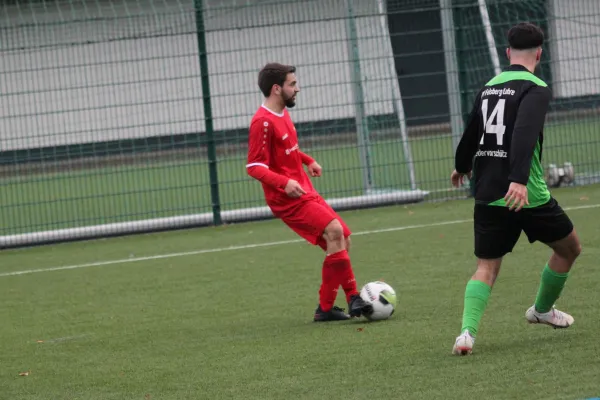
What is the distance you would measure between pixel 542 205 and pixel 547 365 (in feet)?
2.72

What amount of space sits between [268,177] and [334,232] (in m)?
0.53

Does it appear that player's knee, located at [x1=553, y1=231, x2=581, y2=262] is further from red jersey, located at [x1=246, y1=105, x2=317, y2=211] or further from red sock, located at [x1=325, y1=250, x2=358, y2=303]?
red jersey, located at [x1=246, y1=105, x2=317, y2=211]

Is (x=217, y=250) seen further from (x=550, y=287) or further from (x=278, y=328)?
(x=550, y=287)

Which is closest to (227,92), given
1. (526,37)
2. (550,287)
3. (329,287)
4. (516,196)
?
(329,287)

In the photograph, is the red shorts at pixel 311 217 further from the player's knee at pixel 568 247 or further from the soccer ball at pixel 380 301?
the player's knee at pixel 568 247

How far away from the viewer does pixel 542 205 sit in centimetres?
579

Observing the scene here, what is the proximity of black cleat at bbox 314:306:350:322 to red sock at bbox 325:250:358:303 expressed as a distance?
104mm

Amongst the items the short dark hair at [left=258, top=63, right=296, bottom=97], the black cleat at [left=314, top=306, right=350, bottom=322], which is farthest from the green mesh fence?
the black cleat at [left=314, top=306, right=350, bottom=322]

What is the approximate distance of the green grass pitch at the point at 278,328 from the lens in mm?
5430

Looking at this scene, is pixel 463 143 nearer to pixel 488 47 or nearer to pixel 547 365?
pixel 547 365

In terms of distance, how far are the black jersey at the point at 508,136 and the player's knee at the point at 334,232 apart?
1.53 m

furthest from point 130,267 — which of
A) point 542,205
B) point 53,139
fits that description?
point 542,205

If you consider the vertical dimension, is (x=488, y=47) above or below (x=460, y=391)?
above

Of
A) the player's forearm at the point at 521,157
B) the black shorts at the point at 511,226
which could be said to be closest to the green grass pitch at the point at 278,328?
the black shorts at the point at 511,226
